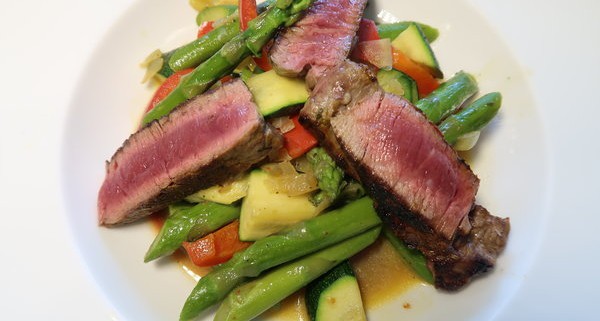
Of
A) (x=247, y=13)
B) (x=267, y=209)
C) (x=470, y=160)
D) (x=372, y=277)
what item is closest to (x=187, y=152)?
(x=267, y=209)

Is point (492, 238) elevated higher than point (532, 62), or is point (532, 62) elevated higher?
point (532, 62)

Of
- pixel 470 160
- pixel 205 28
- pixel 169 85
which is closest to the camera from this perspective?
pixel 470 160

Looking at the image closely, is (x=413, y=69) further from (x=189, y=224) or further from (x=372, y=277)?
(x=189, y=224)

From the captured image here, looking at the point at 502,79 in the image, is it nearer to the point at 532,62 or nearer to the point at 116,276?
the point at 532,62

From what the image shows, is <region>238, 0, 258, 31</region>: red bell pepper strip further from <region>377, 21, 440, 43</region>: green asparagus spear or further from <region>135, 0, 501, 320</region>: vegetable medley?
<region>377, 21, 440, 43</region>: green asparagus spear

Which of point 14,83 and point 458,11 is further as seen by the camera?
point 458,11

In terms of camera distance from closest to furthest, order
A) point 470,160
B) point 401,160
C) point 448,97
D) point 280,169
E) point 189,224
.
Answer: point 401,160
point 280,169
point 189,224
point 448,97
point 470,160

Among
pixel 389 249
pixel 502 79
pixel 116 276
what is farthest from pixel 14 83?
pixel 502 79

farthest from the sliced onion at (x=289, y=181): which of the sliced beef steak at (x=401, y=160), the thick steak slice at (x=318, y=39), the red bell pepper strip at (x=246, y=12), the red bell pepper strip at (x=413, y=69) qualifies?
the red bell pepper strip at (x=413, y=69)
